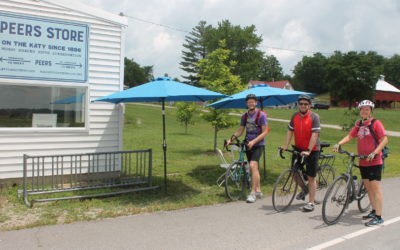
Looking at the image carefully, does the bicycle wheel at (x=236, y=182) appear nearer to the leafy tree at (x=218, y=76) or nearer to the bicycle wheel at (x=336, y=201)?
the bicycle wheel at (x=336, y=201)

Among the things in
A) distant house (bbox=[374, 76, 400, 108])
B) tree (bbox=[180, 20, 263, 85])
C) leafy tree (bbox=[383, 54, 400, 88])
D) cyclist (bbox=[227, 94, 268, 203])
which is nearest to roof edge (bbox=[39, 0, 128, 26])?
cyclist (bbox=[227, 94, 268, 203])

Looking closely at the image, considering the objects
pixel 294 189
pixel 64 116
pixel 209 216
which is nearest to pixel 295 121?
pixel 294 189

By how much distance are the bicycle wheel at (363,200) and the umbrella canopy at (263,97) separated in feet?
7.80

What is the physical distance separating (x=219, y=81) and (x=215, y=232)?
813 centimetres

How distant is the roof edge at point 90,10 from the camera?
23.4ft

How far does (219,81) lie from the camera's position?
1241 cm

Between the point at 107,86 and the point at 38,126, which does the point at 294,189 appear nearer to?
the point at 107,86

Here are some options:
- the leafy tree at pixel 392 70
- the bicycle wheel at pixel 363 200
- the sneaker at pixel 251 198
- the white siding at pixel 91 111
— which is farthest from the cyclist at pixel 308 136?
the leafy tree at pixel 392 70

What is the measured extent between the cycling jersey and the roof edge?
4.30 meters

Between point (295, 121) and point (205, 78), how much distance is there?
732cm

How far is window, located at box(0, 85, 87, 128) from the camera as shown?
6.86 m

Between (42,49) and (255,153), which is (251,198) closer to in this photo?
(255,153)

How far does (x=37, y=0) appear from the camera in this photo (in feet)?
22.8

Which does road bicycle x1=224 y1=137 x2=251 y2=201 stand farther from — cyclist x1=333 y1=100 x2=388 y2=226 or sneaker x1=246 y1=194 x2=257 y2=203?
cyclist x1=333 y1=100 x2=388 y2=226
